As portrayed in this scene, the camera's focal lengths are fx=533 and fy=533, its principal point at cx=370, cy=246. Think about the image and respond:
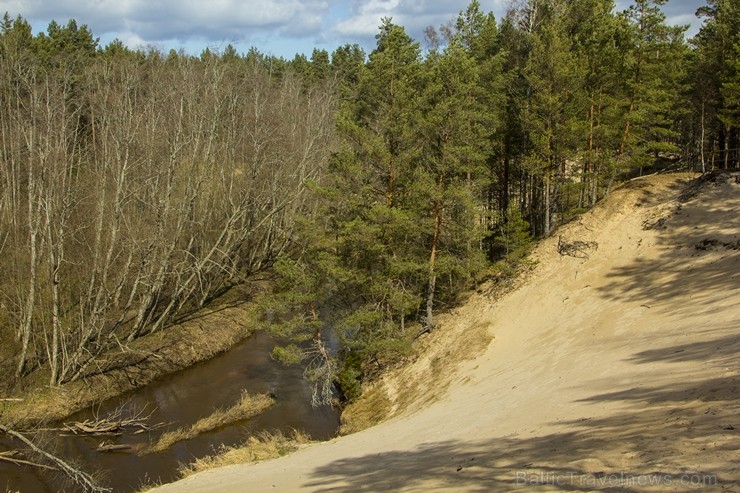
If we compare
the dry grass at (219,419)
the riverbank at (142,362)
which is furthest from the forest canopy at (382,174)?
the dry grass at (219,419)

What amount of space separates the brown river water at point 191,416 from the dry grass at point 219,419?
0.24 metres

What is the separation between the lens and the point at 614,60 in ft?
81.6

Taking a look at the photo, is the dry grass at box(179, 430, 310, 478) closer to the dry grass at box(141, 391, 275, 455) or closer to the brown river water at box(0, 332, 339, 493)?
the brown river water at box(0, 332, 339, 493)

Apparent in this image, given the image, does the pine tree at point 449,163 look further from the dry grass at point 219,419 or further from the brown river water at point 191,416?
the dry grass at point 219,419

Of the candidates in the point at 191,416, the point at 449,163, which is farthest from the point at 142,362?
the point at 449,163

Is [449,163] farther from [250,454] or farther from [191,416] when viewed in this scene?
[191,416]

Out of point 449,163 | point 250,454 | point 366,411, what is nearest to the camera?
point 250,454

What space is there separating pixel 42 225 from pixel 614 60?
28388 millimetres

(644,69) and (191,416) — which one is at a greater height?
(644,69)

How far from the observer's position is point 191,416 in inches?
870

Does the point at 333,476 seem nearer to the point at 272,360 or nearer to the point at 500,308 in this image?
the point at 500,308

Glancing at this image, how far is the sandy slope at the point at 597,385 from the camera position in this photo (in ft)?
25.8

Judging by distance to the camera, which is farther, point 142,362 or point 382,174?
point 142,362

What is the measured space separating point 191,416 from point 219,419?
1.73 m
